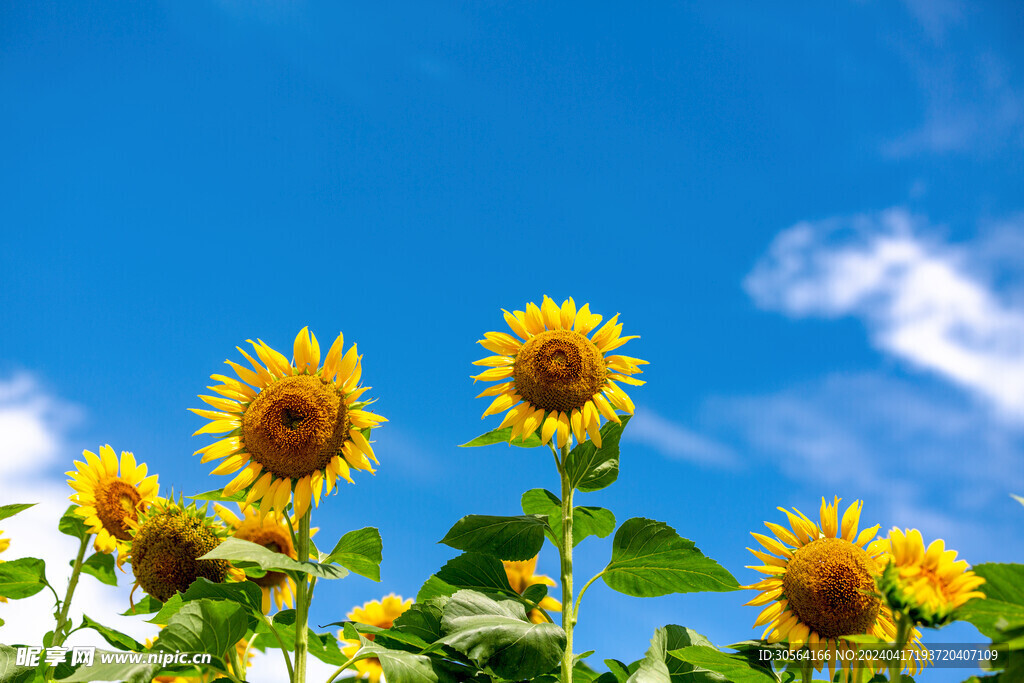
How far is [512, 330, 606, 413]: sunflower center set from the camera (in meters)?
4.14

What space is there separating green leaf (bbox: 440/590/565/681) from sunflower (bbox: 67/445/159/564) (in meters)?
2.20

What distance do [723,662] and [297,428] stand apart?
214 centimetres

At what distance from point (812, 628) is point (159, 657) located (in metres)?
2.78

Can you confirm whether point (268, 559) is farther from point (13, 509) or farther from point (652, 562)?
point (13, 509)

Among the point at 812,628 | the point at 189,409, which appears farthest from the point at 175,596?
the point at 812,628

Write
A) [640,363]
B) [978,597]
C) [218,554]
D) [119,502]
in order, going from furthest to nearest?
[119,502] → [640,363] → [218,554] → [978,597]

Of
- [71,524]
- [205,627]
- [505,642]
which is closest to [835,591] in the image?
[505,642]

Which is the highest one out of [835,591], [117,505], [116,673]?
[117,505]

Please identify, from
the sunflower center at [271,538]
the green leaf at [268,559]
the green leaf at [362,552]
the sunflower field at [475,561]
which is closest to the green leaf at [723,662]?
the sunflower field at [475,561]

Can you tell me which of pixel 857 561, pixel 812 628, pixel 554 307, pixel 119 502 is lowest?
pixel 812 628

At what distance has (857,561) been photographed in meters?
3.37

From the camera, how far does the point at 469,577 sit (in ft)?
13.7

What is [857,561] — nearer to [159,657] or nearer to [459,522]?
[459,522]

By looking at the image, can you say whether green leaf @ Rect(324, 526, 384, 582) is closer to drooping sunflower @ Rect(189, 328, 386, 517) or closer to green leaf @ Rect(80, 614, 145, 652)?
drooping sunflower @ Rect(189, 328, 386, 517)
